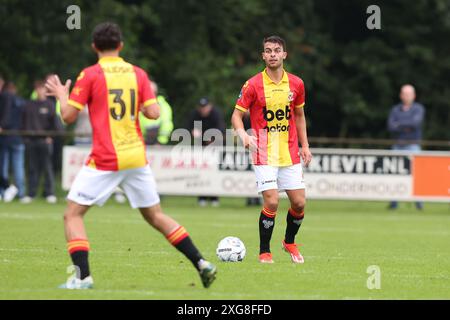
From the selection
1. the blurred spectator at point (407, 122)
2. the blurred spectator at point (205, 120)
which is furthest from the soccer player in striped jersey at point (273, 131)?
the blurred spectator at point (407, 122)

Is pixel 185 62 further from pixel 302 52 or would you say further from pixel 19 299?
pixel 19 299

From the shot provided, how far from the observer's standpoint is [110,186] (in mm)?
8633

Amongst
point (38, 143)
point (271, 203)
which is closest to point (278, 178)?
point (271, 203)

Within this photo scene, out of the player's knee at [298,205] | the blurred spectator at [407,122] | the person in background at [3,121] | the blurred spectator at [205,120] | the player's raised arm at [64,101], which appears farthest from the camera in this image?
the blurred spectator at [407,122]

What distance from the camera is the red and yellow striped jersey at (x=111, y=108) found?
8508 mm

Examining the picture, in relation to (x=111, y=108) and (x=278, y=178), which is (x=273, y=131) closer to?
→ (x=278, y=178)

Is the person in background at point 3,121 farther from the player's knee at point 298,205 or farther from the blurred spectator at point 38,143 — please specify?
the player's knee at point 298,205

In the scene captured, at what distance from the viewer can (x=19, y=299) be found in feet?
26.5

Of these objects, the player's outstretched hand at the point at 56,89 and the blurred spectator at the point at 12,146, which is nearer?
the player's outstretched hand at the point at 56,89

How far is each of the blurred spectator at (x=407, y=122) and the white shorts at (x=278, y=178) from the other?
11.9 meters

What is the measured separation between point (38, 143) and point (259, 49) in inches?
486

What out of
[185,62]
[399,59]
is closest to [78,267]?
[185,62]

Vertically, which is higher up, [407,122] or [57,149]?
[407,122]

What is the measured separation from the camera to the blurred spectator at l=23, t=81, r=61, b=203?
72.2ft
